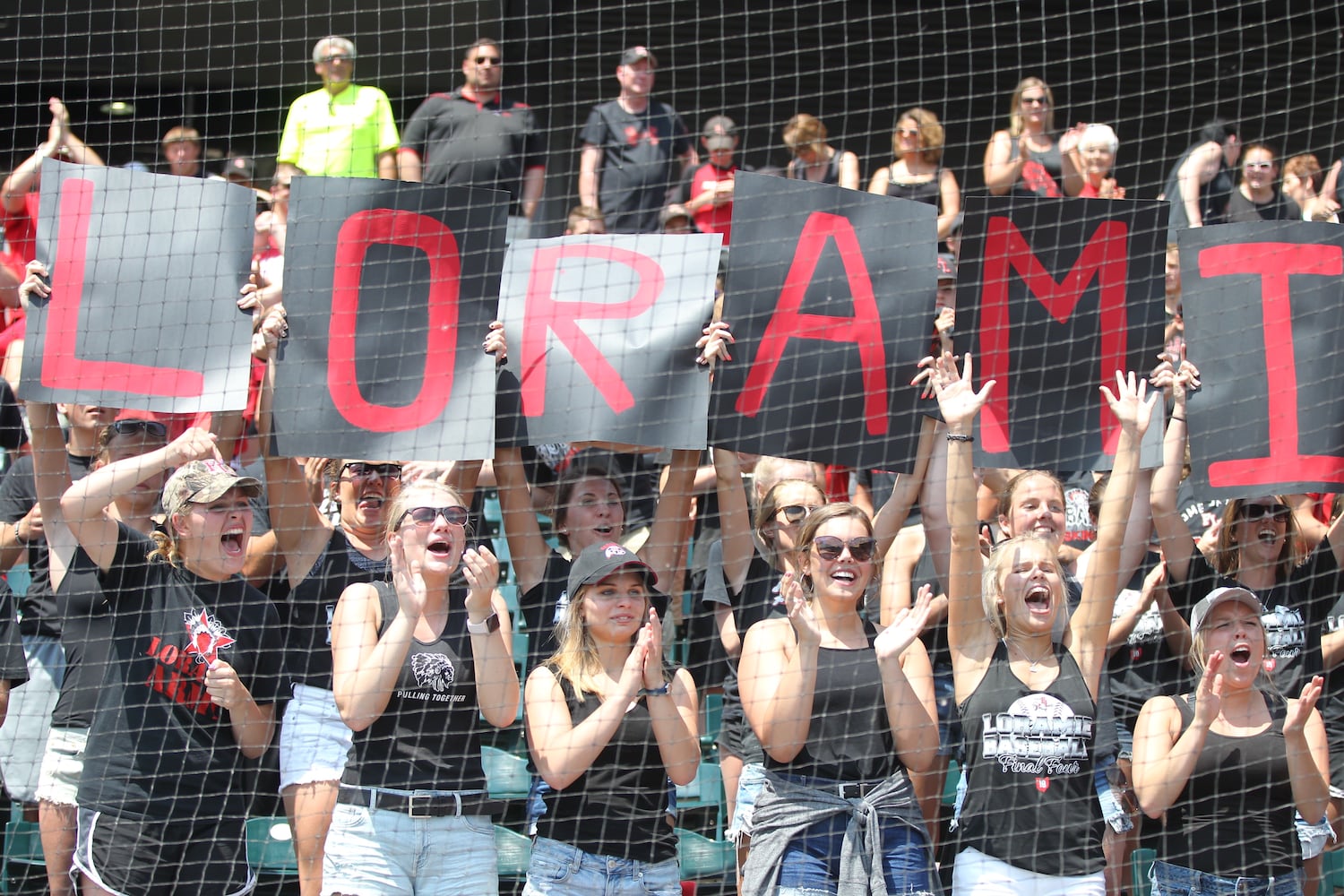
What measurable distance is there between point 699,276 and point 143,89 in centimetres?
574

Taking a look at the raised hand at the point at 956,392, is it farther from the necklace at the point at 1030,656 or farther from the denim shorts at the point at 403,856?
the denim shorts at the point at 403,856

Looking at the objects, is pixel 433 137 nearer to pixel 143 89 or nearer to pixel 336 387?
pixel 336 387

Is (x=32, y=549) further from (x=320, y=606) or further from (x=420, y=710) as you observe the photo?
(x=420, y=710)

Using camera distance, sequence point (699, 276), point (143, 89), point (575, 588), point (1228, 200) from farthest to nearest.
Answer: point (143, 89)
point (1228, 200)
point (699, 276)
point (575, 588)

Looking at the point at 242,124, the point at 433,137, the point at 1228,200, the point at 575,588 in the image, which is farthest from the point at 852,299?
the point at 242,124

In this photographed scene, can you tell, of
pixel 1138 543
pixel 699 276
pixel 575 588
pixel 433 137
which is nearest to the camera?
pixel 575 588

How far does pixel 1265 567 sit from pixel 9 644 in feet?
11.5

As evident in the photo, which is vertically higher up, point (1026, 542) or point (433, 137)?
point (433, 137)

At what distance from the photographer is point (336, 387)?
4.21 metres

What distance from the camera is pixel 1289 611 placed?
413 centimetres

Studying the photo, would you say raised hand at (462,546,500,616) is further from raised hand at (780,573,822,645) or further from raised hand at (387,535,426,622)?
raised hand at (780,573,822,645)

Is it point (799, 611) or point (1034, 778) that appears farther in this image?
point (1034, 778)

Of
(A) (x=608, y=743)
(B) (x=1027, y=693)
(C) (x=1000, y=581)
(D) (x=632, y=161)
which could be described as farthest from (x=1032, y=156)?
(A) (x=608, y=743)

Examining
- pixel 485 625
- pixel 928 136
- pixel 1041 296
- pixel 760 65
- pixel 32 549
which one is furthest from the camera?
pixel 760 65
